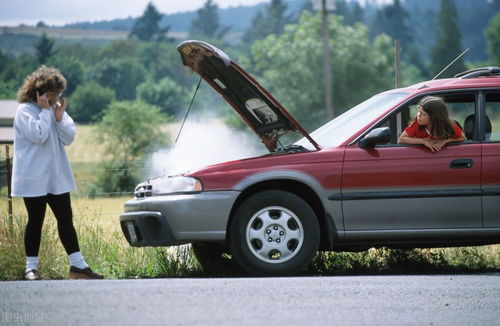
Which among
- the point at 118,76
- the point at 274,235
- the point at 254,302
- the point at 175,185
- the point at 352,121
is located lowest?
the point at 254,302

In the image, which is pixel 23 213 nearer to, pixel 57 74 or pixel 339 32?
pixel 57 74

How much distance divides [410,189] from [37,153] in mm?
3147

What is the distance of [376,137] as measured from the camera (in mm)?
8812

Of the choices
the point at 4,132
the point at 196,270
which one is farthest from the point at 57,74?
the point at 4,132

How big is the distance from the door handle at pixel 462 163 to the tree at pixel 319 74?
8970 cm

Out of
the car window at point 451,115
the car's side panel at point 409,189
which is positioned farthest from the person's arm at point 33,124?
the car window at point 451,115

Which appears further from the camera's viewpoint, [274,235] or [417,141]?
[417,141]

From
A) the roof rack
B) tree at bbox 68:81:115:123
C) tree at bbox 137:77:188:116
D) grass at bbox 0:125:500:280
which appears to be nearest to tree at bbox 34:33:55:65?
tree at bbox 137:77:188:116

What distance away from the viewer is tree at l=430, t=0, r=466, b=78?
609 ft

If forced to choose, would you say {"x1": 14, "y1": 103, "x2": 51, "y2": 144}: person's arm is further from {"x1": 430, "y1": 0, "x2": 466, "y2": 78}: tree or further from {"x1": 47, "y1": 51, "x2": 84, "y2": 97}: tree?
{"x1": 430, "y1": 0, "x2": 466, "y2": 78}: tree

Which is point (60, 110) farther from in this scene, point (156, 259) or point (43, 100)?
point (156, 259)

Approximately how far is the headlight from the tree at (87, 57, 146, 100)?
128 m

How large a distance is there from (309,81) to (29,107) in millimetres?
92056

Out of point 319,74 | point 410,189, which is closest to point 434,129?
point 410,189
